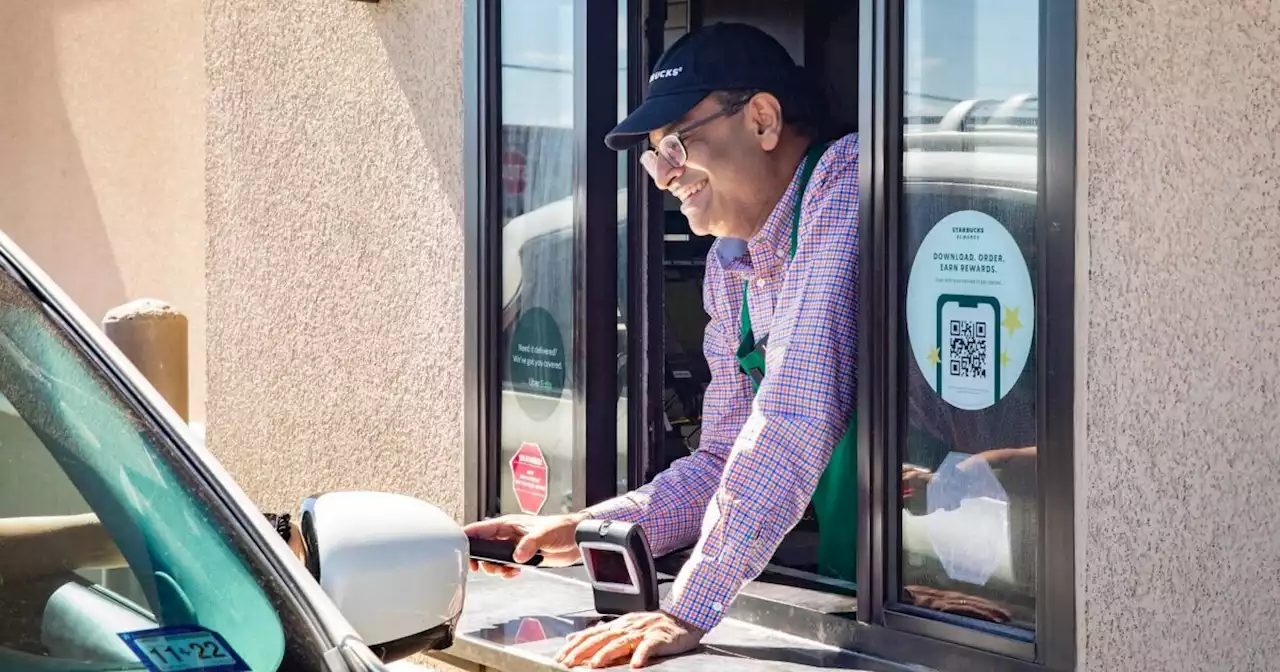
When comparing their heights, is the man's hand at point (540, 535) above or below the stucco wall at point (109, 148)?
below

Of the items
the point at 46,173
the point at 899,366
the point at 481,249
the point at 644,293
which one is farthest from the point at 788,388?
the point at 46,173

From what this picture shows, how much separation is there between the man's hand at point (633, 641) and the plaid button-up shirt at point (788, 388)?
1.4 inches

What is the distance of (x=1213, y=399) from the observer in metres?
3.00

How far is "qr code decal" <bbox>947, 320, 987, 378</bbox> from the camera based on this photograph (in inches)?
132

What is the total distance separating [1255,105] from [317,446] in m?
3.82

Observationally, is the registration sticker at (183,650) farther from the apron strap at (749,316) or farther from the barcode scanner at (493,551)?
the apron strap at (749,316)

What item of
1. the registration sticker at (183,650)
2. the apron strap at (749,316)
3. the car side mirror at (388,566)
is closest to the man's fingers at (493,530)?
the apron strap at (749,316)

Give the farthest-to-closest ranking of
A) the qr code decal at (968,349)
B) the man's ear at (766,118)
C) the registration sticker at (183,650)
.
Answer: the man's ear at (766,118)
the qr code decal at (968,349)
the registration sticker at (183,650)

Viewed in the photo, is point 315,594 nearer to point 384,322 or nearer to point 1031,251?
point 1031,251

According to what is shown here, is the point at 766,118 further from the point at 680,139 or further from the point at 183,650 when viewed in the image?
the point at 183,650

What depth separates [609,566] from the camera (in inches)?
150

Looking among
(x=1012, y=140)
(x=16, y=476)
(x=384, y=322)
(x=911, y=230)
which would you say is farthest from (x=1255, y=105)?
(x=384, y=322)

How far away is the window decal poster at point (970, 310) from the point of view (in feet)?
10.8

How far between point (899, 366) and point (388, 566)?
71.0 inches
